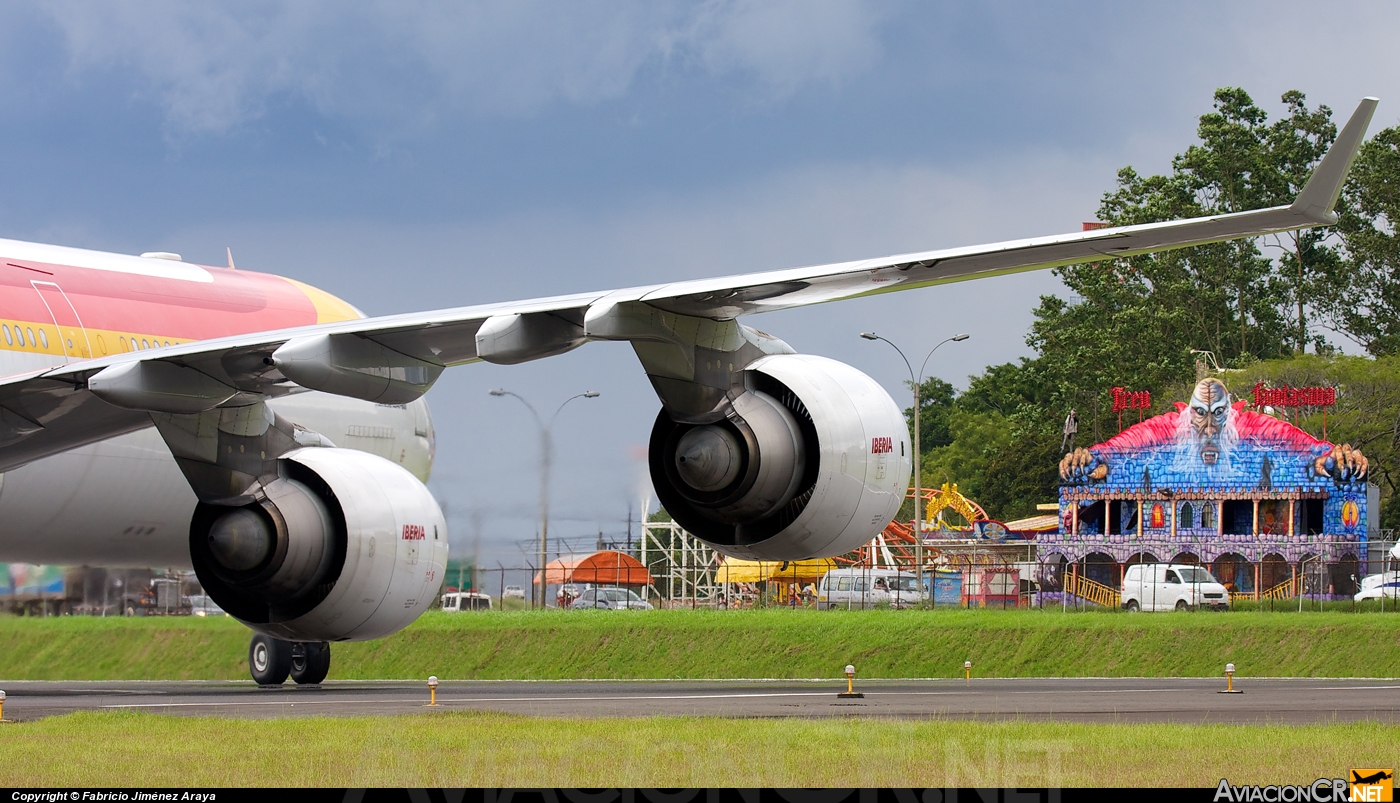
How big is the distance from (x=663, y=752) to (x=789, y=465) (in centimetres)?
221

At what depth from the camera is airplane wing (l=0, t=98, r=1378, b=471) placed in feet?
32.0

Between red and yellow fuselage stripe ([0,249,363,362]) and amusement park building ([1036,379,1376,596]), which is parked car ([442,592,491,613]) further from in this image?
red and yellow fuselage stripe ([0,249,363,362])

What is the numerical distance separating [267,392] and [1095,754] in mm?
6626

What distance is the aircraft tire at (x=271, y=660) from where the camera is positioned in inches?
861

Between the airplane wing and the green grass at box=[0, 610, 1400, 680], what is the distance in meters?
18.9

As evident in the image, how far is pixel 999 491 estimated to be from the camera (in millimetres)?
98938

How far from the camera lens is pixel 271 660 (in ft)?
71.7

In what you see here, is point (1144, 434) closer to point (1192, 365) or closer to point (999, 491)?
point (1192, 365)

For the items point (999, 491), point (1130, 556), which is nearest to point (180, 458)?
point (1130, 556)

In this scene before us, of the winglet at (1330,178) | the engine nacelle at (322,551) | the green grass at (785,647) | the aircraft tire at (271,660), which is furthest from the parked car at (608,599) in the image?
the winglet at (1330,178)

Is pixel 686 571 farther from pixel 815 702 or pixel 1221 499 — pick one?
pixel 815 702

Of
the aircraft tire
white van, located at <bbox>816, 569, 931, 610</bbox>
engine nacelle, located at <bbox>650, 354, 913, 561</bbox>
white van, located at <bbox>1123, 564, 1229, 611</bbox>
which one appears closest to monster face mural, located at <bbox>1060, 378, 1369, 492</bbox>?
white van, located at <bbox>1123, 564, 1229, 611</bbox>

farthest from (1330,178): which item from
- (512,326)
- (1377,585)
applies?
(1377,585)

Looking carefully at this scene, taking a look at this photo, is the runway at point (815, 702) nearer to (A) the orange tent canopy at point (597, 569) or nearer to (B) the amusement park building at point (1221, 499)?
(A) the orange tent canopy at point (597, 569)
